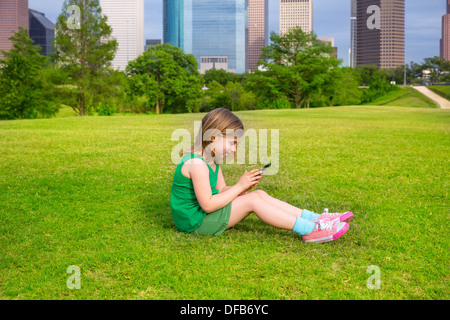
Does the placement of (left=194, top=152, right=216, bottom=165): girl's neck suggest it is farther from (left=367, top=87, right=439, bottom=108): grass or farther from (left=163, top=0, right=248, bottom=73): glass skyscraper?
(left=163, top=0, right=248, bottom=73): glass skyscraper

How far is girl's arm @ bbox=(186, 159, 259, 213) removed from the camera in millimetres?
3467

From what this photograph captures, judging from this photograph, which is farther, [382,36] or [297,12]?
[297,12]

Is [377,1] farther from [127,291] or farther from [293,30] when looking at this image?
[127,291]

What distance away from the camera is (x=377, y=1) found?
61781 mm

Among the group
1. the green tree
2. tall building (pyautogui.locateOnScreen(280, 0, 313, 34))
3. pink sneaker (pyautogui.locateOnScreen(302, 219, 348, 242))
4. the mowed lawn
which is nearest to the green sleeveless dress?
the mowed lawn

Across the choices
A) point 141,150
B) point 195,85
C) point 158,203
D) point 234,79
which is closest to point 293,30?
point 195,85

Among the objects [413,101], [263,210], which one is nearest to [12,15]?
[413,101]

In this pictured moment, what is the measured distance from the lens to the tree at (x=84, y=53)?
148 feet

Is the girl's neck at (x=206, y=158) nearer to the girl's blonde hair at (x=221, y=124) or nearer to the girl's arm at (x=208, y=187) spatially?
the girl's arm at (x=208, y=187)

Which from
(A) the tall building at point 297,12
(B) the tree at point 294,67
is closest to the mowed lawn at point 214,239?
(B) the tree at point 294,67

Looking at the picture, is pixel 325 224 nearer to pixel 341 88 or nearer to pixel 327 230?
pixel 327 230

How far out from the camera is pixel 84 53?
4641 cm

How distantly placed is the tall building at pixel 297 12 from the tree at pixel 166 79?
5026 centimetres

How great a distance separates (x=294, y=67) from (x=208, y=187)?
5625 cm
